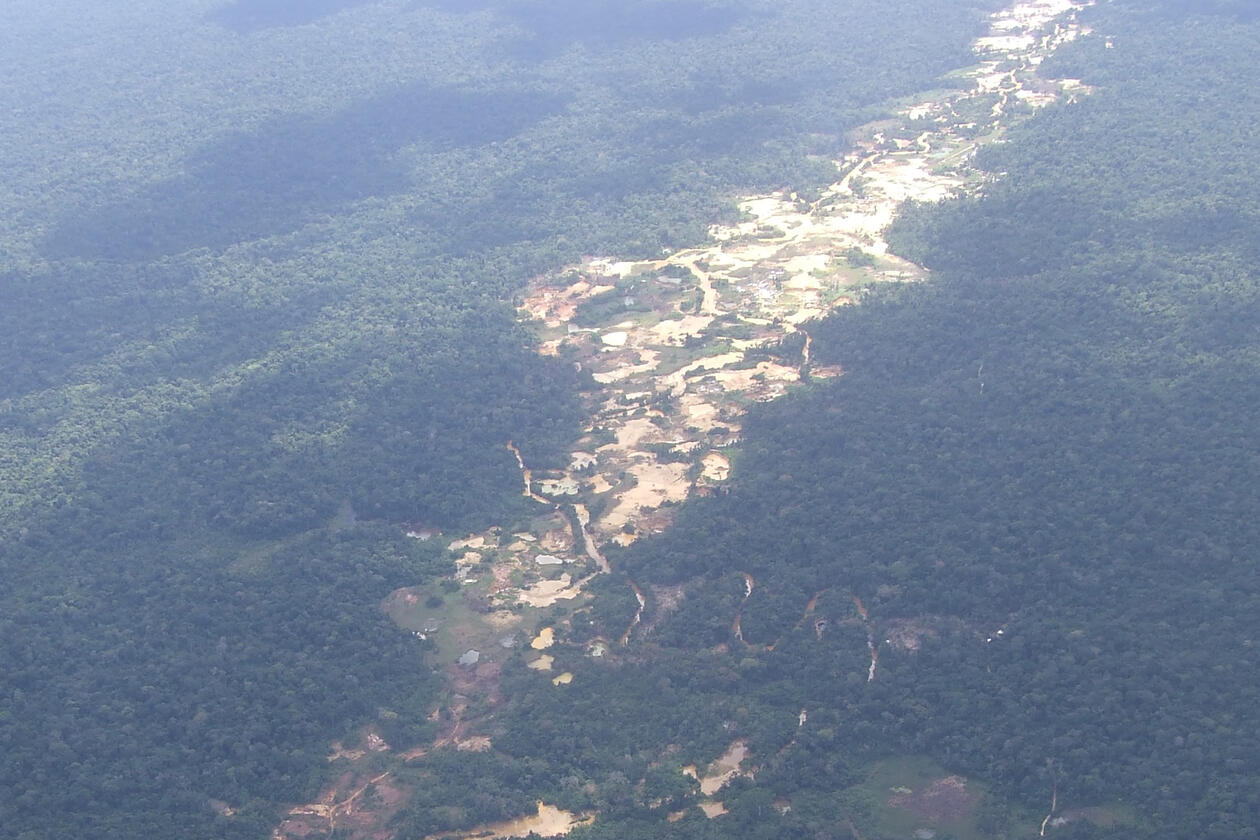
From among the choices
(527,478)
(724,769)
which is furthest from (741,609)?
(527,478)

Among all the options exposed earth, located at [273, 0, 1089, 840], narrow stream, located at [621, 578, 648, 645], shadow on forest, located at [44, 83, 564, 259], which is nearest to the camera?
exposed earth, located at [273, 0, 1089, 840]

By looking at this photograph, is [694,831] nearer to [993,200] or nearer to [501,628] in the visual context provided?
[501,628]

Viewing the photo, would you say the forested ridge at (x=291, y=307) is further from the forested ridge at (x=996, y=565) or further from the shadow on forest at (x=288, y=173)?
the forested ridge at (x=996, y=565)

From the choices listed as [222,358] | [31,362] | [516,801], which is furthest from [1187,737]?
[31,362]

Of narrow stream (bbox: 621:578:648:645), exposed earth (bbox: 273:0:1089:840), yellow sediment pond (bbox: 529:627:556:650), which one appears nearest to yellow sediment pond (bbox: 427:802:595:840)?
exposed earth (bbox: 273:0:1089:840)

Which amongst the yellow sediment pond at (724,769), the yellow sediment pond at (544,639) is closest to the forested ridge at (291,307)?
the yellow sediment pond at (544,639)

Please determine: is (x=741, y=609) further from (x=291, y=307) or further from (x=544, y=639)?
(x=291, y=307)

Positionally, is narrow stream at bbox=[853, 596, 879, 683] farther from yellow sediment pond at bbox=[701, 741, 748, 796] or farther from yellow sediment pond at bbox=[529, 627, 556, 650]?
yellow sediment pond at bbox=[529, 627, 556, 650]
